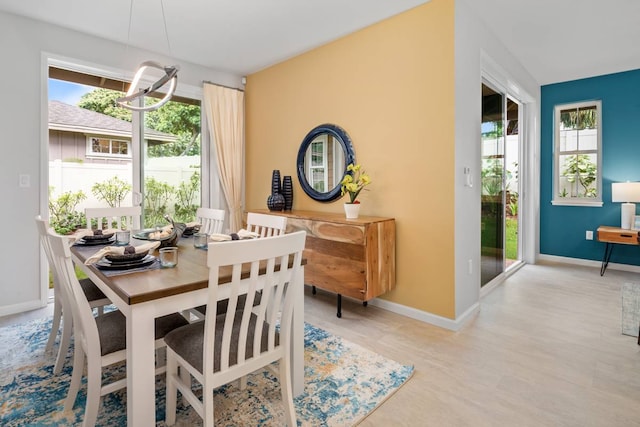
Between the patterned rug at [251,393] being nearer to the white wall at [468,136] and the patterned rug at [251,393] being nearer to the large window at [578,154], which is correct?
the white wall at [468,136]

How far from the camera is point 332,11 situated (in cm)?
289

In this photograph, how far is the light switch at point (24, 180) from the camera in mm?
3027

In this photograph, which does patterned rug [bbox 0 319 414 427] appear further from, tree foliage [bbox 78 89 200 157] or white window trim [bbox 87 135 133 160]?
tree foliage [bbox 78 89 200 157]

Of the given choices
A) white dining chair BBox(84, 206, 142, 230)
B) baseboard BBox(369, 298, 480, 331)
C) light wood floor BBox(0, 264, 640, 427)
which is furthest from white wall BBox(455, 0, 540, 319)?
white dining chair BBox(84, 206, 142, 230)

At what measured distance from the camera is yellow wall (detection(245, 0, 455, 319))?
8.80ft

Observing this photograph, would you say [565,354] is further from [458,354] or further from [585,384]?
[458,354]

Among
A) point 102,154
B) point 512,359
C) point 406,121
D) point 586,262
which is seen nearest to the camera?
point 512,359

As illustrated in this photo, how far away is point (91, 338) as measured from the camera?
142cm

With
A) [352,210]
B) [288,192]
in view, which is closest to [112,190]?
Answer: [288,192]

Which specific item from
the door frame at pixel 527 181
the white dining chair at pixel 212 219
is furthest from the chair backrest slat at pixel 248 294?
the door frame at pixel 527 181

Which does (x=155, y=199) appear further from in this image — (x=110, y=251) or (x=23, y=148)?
(x=110, y=251)

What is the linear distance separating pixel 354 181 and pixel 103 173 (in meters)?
2.70

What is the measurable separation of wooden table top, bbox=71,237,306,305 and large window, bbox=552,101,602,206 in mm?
5255

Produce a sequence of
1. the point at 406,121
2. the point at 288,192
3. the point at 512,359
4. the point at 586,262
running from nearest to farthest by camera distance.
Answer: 1. the point at 512,359
2. the point at 406,121
3. the point at 288,192
4. the point at 586,262
